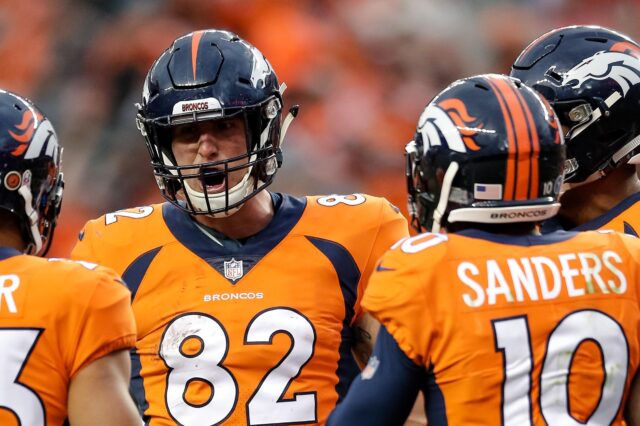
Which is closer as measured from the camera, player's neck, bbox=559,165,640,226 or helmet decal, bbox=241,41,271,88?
helmet decal, bbox=241,41,271,88

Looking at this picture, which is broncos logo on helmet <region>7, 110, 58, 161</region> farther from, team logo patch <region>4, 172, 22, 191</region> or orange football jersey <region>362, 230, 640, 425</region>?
orange football jersey <region>362, 230, 640, 425</region>

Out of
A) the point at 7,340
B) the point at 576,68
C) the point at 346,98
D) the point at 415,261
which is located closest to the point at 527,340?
the point at 415,261

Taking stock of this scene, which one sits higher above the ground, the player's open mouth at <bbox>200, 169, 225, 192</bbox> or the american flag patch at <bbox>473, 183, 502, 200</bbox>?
the american flag patch at <bbox>473, 183, 502, 200</bbox>

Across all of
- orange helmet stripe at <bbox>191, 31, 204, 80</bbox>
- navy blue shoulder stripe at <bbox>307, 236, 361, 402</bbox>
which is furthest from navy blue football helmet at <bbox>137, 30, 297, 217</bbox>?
navy blue shoulder stripe at <bbox>307, 236, 361, 402</bbox>

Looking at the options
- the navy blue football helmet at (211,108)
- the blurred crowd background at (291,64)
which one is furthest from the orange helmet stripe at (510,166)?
the blurred crowd background at (291,64)

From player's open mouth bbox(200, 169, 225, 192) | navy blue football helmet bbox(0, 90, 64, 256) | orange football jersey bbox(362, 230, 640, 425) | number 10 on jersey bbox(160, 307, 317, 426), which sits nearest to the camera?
orange football jersey bbox(362, 230, 640, 425)

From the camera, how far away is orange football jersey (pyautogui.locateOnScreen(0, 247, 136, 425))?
2.01m

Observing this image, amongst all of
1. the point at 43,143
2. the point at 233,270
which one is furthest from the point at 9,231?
the point at 233,270

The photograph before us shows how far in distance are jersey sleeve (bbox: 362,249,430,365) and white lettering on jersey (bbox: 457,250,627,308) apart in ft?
0.29

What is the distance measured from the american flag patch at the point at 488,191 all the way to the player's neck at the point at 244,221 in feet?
3.01

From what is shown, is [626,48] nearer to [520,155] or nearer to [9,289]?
[520,155]

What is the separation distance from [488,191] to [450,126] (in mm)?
159

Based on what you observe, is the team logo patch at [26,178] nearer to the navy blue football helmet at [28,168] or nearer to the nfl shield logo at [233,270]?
the navy blue football helmet at [28,168]

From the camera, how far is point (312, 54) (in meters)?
6.23
